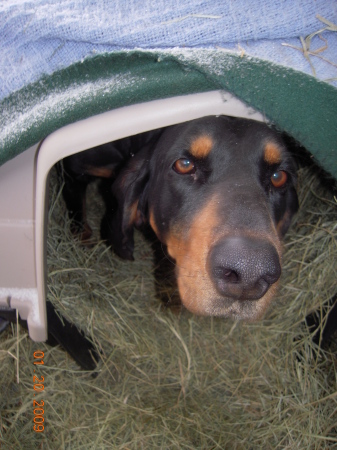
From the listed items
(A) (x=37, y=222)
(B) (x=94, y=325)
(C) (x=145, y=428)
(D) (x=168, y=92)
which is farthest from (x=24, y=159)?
(C) (x=145, y=428)

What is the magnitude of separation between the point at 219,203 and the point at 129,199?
2.30ft

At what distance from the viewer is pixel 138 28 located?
4.60 ft

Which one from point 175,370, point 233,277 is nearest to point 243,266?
point 233,277

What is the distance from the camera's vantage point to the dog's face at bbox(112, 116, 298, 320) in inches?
52.9

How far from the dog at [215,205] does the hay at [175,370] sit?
37cm

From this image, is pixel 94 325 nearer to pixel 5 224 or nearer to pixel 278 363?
pixel 5 224

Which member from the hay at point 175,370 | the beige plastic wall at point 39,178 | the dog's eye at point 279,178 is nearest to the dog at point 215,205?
the dog's eye at point 279,178

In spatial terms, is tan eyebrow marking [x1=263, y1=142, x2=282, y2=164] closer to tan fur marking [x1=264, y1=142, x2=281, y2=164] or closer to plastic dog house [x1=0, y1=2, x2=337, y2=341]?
tan fur marking [x1=264, y1=142, x2=281, y2=164]

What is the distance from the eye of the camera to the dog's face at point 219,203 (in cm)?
134

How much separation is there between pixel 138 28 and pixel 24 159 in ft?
2.05

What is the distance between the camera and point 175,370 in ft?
7.45
